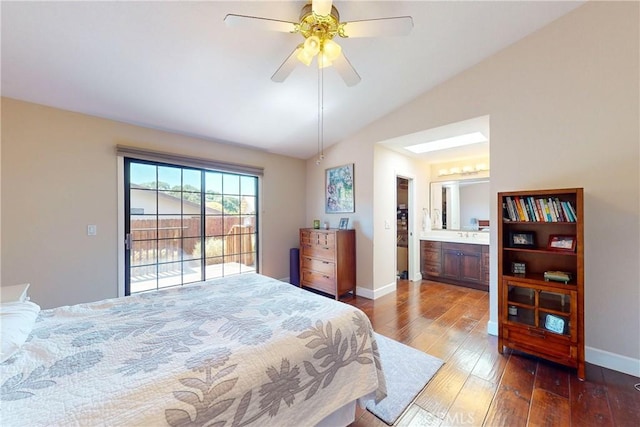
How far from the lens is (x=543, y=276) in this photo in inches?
88.1

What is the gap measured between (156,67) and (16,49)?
87cm

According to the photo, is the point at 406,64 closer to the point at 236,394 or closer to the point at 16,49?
the point at 236,394

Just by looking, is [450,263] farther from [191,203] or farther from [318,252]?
[191,203]

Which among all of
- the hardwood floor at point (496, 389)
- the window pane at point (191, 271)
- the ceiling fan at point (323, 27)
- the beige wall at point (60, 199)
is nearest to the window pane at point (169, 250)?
the window pane at point (191, 271)

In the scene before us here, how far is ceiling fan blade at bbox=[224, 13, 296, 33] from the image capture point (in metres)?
1.50

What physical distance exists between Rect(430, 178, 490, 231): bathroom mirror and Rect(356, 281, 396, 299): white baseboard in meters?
1.67

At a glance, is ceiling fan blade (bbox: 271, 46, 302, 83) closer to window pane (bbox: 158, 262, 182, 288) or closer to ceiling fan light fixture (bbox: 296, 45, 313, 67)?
ceiling fan light fixture (bbox: 296, 45, 313, 67)

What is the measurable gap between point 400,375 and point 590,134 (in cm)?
251

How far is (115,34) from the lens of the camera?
1808mm

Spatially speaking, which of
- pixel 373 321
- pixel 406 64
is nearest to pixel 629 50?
pixel 406 64

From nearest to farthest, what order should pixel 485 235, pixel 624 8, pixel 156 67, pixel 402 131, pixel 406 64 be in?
pixel 624 8 → pixel 156 67 → pixel 406 64 → pixel 402 131 → pixel 485 235

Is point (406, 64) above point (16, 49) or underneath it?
above

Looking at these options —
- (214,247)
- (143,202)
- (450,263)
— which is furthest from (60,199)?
(450,263)

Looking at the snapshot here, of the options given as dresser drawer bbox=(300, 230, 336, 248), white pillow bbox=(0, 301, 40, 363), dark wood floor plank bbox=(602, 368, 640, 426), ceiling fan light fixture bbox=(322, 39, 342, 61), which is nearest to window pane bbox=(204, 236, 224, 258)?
dresser drawer bbox=(300, 230, 336, 248)
